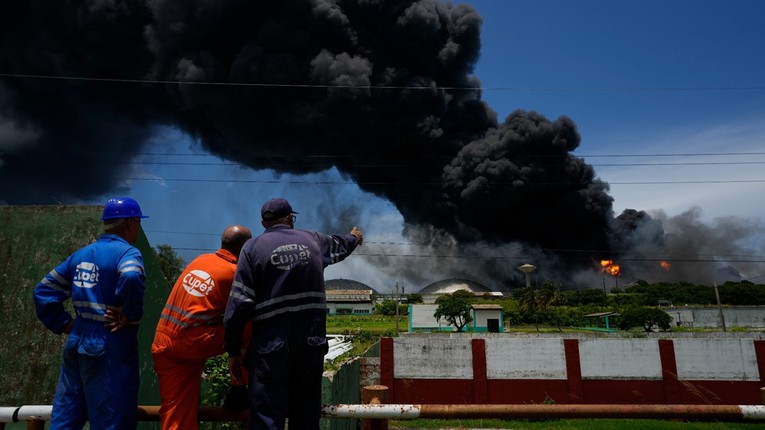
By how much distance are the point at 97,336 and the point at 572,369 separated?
23080mm

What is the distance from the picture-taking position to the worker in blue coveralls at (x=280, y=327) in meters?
2.18

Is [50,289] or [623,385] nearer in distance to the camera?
[50,289]

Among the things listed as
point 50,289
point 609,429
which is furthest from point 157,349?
point 609,429

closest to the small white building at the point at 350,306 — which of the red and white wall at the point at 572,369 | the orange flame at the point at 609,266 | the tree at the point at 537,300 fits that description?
the tree at the point at 537,300

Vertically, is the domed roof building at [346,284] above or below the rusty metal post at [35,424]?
above

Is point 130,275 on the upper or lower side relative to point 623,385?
upper

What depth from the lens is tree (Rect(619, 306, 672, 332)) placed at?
121ft

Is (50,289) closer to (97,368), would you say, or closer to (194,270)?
(97,368)

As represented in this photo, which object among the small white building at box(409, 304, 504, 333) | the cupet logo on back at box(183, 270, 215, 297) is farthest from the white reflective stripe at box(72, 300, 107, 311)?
the small white building at box(409, 304, 504, 333)

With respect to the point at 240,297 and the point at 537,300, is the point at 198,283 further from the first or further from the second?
the point at 537,300

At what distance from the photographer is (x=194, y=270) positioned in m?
2.49

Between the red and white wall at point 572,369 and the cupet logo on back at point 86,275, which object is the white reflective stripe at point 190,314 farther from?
the red and white wall at point 572,369

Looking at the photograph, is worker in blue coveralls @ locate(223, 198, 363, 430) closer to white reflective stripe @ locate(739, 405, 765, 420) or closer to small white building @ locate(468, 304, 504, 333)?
white reflective stripe @ locate(739, 405, 765, 420)

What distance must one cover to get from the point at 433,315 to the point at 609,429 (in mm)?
32353
